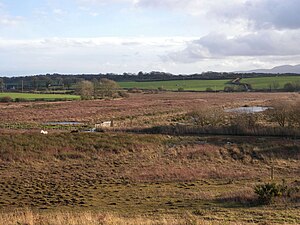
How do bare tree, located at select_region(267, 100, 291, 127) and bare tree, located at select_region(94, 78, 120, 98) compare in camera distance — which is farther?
bare tree, located at select_region(94, 78, 120, 98)

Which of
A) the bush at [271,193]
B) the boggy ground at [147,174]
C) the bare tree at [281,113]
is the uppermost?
the bare tree at [281,113]

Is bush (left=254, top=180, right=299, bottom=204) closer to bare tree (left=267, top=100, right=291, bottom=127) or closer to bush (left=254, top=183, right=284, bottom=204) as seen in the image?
bush (left=254, top=183, right=284, bottom=204)

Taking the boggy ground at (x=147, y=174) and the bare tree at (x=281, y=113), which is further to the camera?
the bare tree at (x=281, y=113)

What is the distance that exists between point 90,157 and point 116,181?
757cm

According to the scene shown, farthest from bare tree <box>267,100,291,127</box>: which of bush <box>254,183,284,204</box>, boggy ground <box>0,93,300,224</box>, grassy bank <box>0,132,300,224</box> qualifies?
bush <box>254,183,284,204</box>

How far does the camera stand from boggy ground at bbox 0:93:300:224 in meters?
17.4

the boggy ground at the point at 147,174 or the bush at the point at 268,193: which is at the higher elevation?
the bush at the point at 268,193

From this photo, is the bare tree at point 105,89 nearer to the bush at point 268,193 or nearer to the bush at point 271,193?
the bush at point 271,193

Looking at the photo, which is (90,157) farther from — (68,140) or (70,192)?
(70,192)

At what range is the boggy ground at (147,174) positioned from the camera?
686 inches

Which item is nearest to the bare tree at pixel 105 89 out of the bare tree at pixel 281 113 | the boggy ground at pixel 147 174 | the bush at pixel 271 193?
the boggy ground at pixel 147 174

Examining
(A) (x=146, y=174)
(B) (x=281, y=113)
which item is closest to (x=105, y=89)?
(B) (x=281, y=113)

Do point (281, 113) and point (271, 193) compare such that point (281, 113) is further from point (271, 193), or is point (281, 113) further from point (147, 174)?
point (271, 193)

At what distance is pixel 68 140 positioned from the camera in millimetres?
35969
